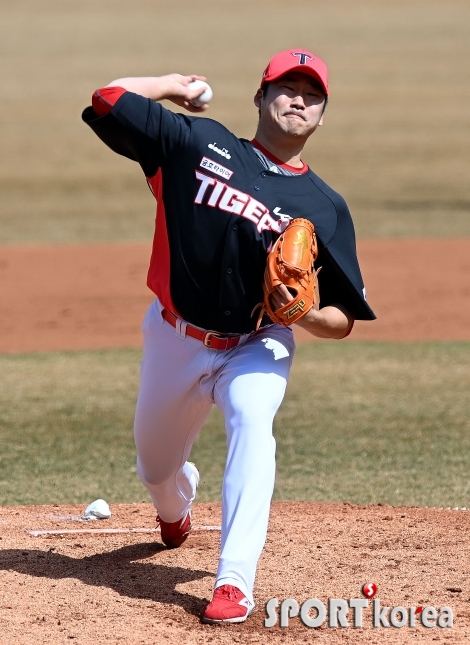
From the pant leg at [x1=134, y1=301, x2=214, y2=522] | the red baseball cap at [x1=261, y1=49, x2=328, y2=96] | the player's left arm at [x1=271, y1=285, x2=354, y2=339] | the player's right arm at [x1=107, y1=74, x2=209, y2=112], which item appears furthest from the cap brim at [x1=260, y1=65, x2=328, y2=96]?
the pant leg at [x1=134, y1=301, x2=214, y2=522]

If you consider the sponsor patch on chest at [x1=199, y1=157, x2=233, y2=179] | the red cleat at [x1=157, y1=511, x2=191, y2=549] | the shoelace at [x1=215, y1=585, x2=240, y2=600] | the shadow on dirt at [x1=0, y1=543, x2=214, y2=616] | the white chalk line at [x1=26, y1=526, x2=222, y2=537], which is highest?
the sponsor patch on chest at [x1=199, y1=157, x2=233, y2=179]

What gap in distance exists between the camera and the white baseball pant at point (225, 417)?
12.4 ft

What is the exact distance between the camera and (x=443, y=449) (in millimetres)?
6793

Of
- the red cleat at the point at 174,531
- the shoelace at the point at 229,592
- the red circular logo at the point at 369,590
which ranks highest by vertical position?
the shoelace at the point at 229,592

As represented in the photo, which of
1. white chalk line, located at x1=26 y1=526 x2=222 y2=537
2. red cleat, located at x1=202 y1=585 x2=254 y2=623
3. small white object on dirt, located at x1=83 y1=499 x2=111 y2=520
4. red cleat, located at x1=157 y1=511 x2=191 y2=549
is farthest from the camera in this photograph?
small white object on dirt, located at x1=83 y1=499 x2=111 y2=520

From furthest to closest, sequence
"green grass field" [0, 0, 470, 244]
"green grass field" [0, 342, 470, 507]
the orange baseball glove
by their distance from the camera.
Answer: "green grass field" [0, 0, 470, 244] → "green grass field" [0, 342, 470, 507] → the orange baseball glove

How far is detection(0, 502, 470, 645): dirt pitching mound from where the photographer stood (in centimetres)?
369

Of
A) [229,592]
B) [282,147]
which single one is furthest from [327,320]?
[229,592]

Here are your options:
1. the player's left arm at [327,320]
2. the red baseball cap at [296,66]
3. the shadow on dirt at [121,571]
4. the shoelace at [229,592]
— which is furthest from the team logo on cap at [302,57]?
the shadow on dirt at [121,571]

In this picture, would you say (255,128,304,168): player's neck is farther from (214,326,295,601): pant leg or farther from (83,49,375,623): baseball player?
(214,326,295,601): pant leg

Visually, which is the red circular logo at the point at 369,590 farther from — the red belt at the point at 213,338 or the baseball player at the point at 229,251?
the red belt at the point at 213,338

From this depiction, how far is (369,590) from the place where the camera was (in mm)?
4070

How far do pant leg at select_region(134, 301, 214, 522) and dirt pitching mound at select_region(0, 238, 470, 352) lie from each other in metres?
5.53

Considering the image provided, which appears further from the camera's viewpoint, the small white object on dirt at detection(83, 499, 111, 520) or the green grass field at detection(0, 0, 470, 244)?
the green grass field at detection(0, 0, 470, 244)
